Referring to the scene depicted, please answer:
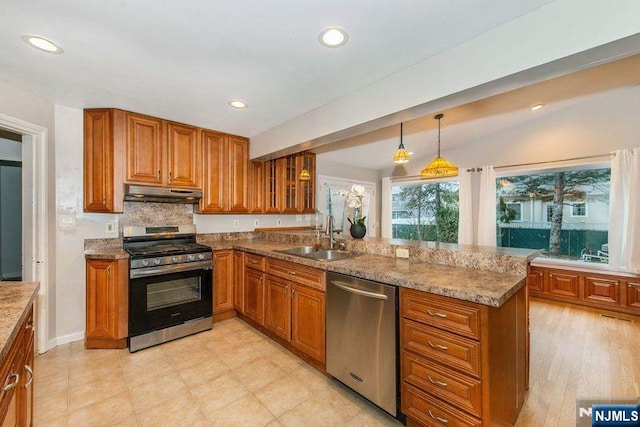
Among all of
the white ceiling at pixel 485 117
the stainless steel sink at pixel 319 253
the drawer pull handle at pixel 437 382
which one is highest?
the white ceiling at pixel 485 117

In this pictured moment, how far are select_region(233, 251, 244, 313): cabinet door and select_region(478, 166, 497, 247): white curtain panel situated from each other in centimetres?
429

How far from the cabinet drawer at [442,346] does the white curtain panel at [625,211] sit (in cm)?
411

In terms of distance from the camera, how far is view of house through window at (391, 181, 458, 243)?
5645mm

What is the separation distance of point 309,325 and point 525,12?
99.1 inches

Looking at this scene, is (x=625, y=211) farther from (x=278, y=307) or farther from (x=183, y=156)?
(x=183, y=156)

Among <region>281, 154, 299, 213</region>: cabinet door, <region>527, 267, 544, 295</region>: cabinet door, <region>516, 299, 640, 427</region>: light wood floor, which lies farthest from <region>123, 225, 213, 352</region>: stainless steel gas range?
<region>527, 267, 544, 295</region>: cabinet door

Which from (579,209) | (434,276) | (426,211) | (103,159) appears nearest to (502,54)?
(434,276)

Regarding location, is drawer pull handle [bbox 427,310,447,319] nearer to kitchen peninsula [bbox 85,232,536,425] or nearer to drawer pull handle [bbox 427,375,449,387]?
kitchen peninsula [bbox 85,232,536,425]

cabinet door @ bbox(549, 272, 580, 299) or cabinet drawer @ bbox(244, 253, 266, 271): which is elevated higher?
cabinet drawer @ bbox(244, 253, 266, 271)

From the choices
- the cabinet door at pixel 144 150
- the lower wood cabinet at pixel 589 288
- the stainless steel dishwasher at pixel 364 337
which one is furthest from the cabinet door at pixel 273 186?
the lower wood cabinet at pixel 589 288

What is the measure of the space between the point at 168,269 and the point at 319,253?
1553 mm

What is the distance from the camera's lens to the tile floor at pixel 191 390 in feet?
5.79

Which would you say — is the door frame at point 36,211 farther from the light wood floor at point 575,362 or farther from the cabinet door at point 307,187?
the light wood floor at point 575,362

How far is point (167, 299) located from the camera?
9.09 feet
